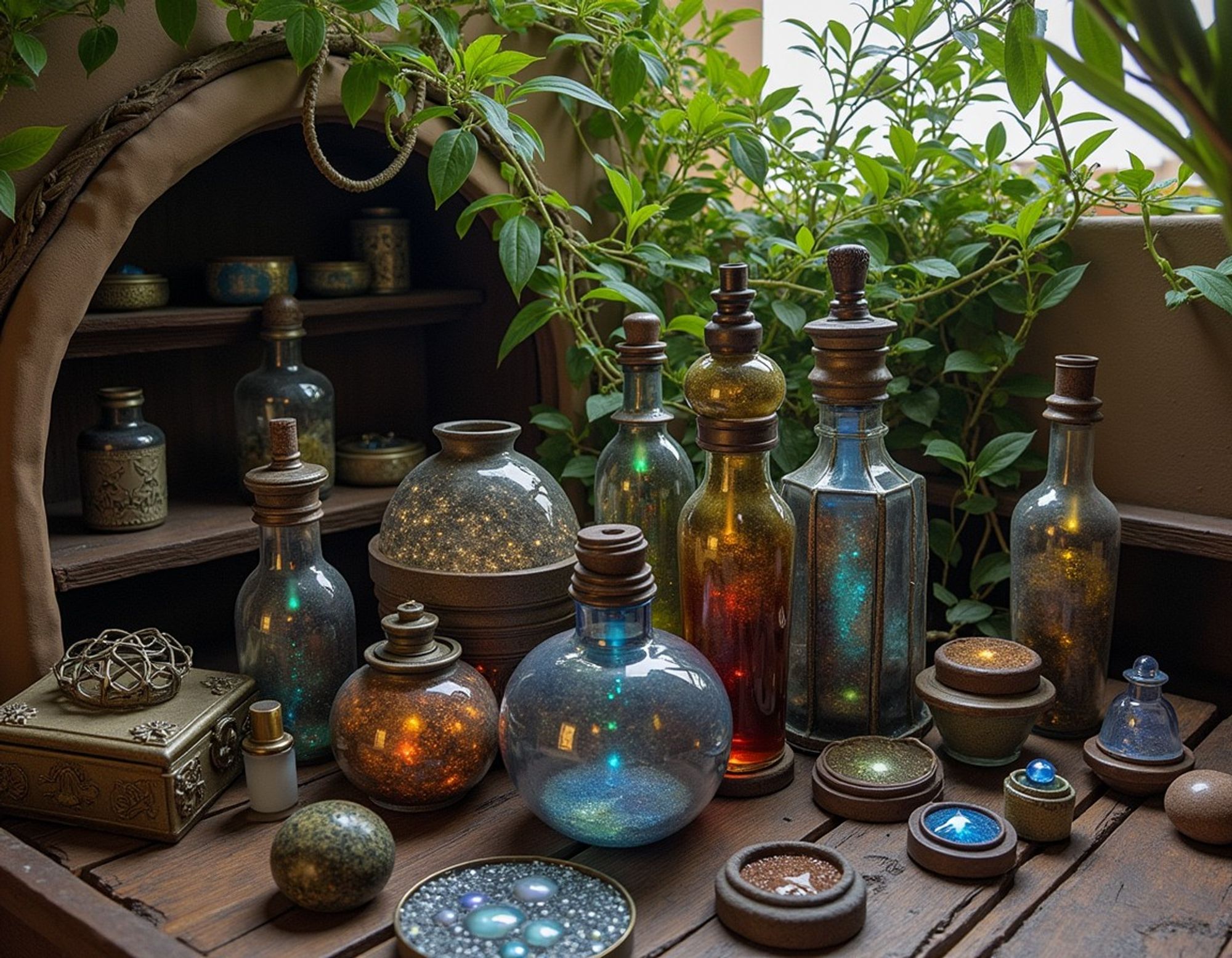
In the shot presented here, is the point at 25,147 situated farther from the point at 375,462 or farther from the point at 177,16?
the point at 375,462

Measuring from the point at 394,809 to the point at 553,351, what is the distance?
663mm

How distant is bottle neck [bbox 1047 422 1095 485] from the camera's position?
1.18 m

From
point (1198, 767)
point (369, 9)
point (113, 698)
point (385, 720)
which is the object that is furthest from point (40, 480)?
point (1198, 767)

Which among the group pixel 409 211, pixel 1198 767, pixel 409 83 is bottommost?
pixel 1198 767

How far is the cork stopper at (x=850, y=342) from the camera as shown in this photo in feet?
3.67

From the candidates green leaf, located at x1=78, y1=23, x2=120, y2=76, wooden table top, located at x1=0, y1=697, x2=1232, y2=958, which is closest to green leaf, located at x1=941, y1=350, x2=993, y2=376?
wooden table top, located at x1=0, y1=697, x2=1232, y2=958

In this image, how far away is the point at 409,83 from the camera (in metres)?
1.29

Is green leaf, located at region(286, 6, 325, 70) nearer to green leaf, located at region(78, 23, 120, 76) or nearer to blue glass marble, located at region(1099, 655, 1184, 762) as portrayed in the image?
green leaf, located at region(78, 23, 120, 76)

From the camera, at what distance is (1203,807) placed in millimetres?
1014

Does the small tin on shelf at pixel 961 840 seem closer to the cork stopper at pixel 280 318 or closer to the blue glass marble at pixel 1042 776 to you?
the blue glass marble at pixel 1042 776

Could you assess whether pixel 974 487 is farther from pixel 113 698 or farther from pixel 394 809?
pixel 113 698

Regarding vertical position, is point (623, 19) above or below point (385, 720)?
above

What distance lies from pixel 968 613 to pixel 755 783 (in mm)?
444

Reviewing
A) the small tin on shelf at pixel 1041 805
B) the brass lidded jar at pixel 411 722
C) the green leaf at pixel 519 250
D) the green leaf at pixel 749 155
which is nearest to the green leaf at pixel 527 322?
the green leaf at pixel 519 250
